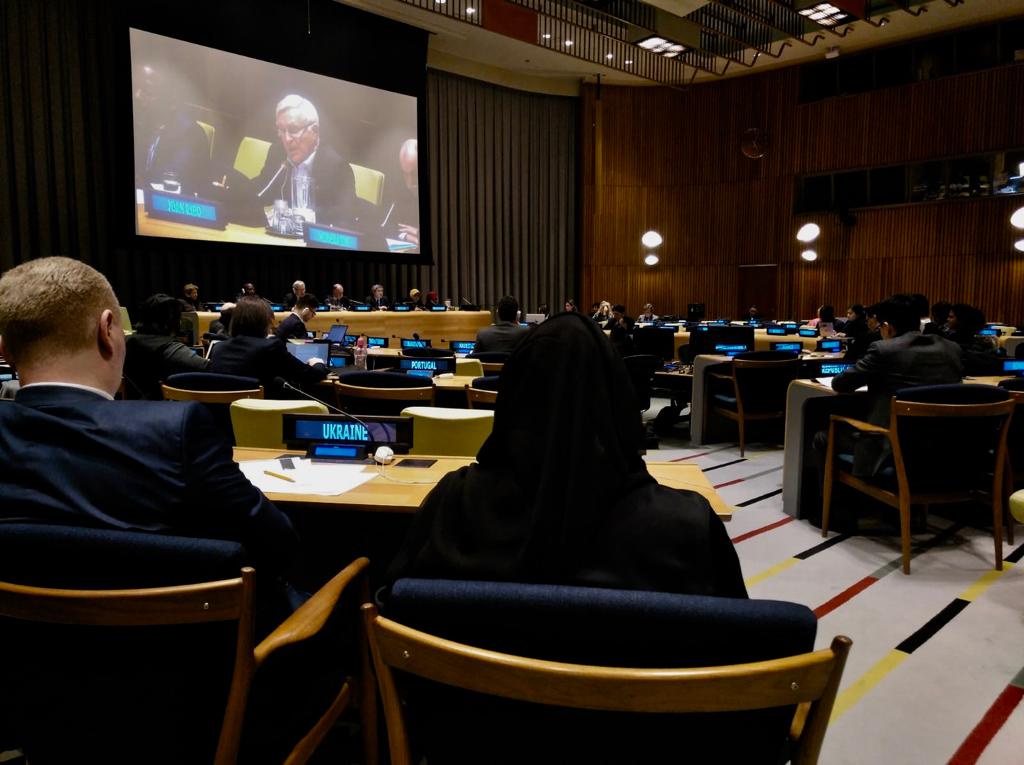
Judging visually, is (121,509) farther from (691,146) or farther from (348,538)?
(691,146)

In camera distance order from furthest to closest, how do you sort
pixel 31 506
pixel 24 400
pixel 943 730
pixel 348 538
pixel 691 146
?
pixel 691 146
pixel 348 538
pixel 943 730
pixel 24 400
pixel 31 506

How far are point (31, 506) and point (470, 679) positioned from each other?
→ 0.88 m

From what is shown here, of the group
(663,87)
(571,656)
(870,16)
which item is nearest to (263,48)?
(663,87)

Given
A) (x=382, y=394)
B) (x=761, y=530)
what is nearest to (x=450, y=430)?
(x=382, y=394)

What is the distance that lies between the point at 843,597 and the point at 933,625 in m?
0.35

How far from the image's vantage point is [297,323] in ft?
21.2

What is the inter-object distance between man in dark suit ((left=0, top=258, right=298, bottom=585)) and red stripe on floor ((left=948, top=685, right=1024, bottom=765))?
1980mm

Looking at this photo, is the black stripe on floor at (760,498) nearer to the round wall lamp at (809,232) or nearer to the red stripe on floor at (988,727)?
the red stripe on floor at (988,727)

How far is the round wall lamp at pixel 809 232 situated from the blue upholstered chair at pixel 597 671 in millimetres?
14017

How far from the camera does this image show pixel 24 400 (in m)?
1.37

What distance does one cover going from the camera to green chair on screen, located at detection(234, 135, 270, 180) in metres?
10.2

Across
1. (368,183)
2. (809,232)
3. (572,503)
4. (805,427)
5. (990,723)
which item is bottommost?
(990,723)

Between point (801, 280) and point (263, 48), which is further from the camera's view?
point (801, 280)

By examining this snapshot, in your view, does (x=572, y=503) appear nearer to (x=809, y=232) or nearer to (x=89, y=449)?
(x=89, y=449)
